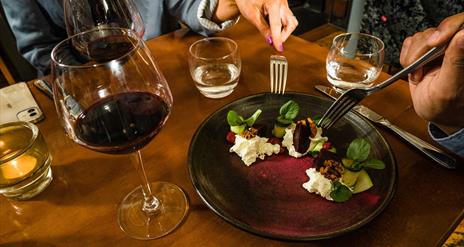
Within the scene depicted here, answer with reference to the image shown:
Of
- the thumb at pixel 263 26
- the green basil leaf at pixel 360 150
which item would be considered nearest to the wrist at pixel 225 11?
the thumb at pixel 263 26

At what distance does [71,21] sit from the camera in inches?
28.4

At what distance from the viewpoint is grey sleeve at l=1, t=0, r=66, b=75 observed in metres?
1.16

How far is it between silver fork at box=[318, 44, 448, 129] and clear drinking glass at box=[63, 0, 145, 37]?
1.45 ft

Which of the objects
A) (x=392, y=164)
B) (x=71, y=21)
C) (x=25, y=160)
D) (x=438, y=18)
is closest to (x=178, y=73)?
(x=71, y=21)

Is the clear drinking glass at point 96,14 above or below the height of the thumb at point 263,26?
above

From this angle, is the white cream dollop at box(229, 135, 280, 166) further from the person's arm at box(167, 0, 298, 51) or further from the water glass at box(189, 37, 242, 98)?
the person's arm at box(167, 0, 298, 51)

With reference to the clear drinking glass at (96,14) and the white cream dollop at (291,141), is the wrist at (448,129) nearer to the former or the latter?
the white cream dollop at (291,141)

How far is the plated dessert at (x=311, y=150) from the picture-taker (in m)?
0.56

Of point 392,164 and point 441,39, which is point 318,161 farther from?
point 441,39

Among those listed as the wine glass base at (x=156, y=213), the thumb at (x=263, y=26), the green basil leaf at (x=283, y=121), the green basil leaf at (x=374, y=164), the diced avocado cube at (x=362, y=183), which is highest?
the thumb at (x=263, y=26)

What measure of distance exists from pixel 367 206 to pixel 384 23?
1321 millimetres

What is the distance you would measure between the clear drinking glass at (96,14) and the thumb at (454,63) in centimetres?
62

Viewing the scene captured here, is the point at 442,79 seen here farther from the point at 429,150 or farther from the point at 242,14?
the point at 242,14

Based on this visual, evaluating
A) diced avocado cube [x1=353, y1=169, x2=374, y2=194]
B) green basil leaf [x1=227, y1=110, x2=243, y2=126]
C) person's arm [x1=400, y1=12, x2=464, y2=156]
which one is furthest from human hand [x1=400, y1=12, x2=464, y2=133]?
green basil leaf [x1=227, y1=110, x2=243, y2=126]
